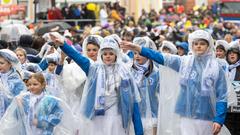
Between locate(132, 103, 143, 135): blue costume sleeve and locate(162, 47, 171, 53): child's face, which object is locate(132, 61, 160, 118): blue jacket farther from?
locate(162, 47, 171, 53): child's face

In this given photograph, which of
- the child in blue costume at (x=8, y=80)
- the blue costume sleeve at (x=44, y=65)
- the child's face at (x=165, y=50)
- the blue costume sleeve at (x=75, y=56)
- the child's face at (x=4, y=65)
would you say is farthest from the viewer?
the child's face at (x=165, y=50)

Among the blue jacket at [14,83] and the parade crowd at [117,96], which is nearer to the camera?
the parade crowd at [117,96]

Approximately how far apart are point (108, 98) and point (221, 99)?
1201mm

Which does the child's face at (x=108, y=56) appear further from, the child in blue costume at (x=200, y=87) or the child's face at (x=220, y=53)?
the child's face at (x=220, y=53)

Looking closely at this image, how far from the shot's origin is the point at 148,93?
10289mm

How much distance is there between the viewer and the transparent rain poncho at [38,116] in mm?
8688

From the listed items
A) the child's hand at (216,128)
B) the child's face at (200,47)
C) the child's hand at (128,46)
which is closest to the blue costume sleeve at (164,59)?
the child's hand at (128,46)

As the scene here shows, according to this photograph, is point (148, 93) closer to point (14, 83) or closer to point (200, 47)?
point (200, 47)

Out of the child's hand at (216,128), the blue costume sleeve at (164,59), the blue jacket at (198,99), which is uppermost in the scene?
the blue costume sleeve at (164,59)

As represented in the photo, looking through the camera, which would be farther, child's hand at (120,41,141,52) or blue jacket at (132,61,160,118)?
blue jacket at (132,61,160,118)

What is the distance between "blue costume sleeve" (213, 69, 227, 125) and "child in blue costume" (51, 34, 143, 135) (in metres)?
0.83

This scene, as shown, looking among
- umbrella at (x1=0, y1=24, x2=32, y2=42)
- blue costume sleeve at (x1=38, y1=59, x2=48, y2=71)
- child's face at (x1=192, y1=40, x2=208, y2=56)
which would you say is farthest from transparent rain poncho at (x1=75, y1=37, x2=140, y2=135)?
umbrella at (x1=0, y1=24, x2=32, y2=42)

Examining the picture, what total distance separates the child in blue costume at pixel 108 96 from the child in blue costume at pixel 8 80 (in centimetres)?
95

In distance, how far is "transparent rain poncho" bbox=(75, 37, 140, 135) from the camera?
346 inches
